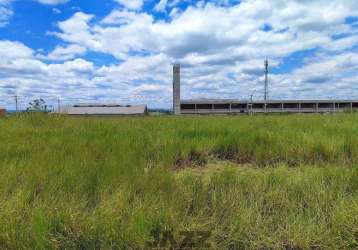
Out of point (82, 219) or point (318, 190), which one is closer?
point (82, 219)

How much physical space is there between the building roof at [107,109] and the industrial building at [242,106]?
12.0 meters

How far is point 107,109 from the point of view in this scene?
317 feet

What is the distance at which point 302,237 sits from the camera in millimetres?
3268

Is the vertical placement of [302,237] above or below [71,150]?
below

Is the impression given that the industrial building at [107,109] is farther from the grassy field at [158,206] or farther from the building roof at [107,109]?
the grassy field at [158,206]

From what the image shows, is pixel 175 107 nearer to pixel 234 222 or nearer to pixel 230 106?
pixel 230 106

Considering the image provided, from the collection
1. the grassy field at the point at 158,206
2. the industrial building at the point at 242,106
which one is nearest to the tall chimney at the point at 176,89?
the industrial building at the point at 242,106

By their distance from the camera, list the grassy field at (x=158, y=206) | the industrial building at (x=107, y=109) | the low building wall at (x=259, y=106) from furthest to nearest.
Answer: the low building wall at (x=259, y=106)
the industrial building at (x=107, y=109)
the grassy field at (x=158, y=206)

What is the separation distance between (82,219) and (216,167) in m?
3.90

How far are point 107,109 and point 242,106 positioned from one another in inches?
1761

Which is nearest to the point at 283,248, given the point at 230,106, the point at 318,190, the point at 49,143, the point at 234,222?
the point at 234,222

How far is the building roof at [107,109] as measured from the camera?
9212 cm

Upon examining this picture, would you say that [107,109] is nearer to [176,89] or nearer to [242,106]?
[176,89]

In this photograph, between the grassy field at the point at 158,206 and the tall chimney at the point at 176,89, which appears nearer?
the grassy field at the point at 158,206
